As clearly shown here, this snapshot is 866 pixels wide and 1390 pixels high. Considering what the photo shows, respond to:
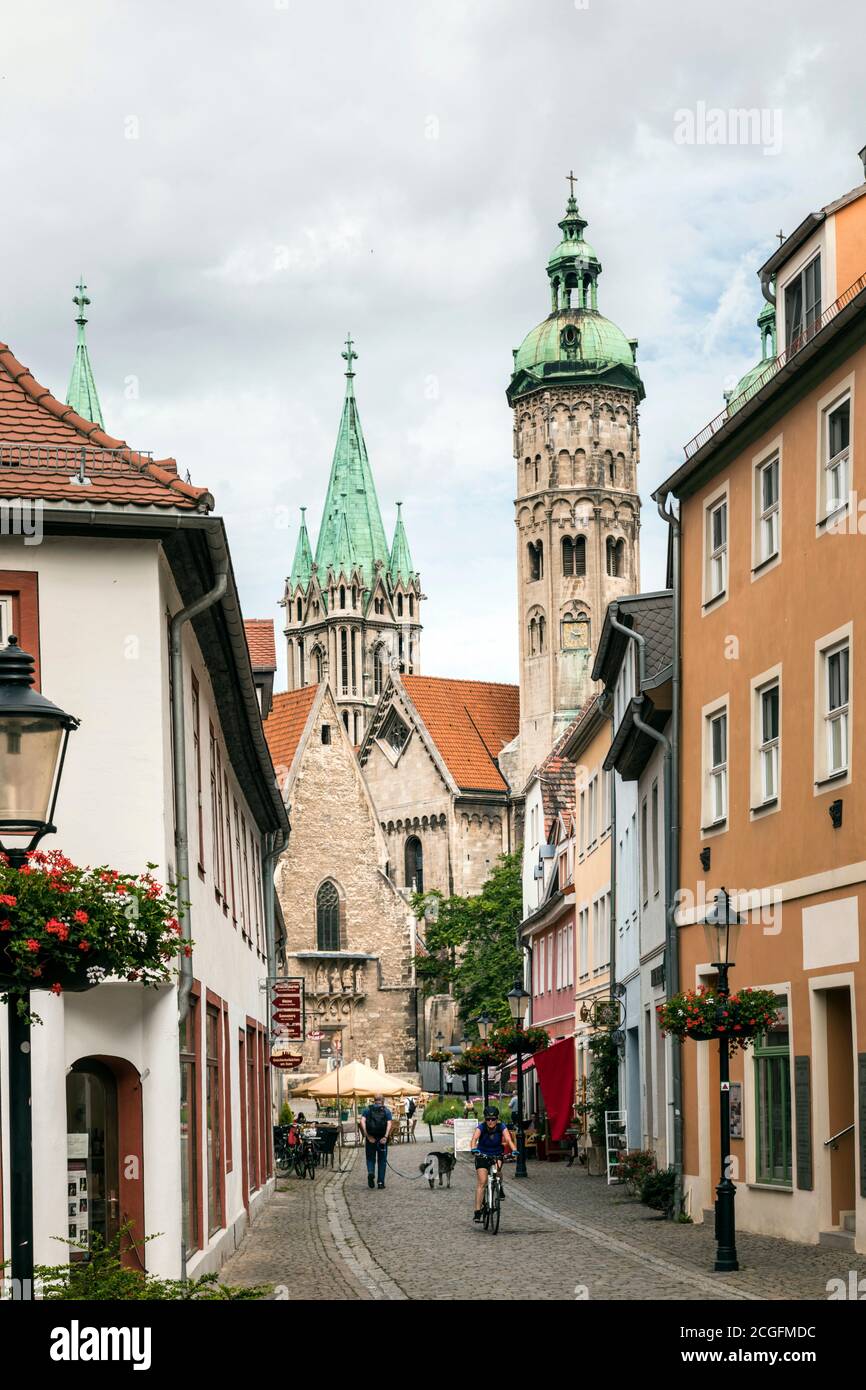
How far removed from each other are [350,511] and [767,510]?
428ft

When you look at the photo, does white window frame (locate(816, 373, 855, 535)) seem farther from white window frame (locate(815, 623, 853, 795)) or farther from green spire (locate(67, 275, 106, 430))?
green spire (locate(67, 275, 106, 430))

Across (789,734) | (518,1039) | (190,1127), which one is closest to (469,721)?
(518,1039)

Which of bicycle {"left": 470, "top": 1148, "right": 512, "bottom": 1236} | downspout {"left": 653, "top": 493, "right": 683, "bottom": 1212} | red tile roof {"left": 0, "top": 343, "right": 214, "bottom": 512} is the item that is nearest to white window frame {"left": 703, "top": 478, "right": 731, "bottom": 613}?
downspout {"left": 653, "top": 493, "right": 683, "bottom": 1212}

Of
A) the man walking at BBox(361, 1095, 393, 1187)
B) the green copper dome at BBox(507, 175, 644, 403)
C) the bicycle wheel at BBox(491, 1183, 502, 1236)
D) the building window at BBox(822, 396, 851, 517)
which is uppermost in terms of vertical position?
the green copper dome at BBox(507, 175, 644, 403)

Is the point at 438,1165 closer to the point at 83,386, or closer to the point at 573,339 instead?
the point at 83,386

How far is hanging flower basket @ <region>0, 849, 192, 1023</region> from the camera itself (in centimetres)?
814

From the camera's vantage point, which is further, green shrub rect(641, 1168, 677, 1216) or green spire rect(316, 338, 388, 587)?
green spire rect(316, 338, 388, 587)

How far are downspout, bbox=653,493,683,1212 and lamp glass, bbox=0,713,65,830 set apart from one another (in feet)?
55.5

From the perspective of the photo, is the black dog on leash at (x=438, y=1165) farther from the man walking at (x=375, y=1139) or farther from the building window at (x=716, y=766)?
the building window at (x=716, y=766)

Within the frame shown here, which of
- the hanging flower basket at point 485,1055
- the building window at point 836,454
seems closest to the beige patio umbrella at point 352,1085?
the hanging flower basket at point 485,1055

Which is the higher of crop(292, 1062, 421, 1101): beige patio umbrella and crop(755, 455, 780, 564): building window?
crop(755, 455, 780, 564): building window

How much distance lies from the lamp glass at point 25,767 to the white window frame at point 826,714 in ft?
38.9

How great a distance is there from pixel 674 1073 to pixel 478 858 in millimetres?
85947

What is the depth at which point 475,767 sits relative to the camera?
370 feet
